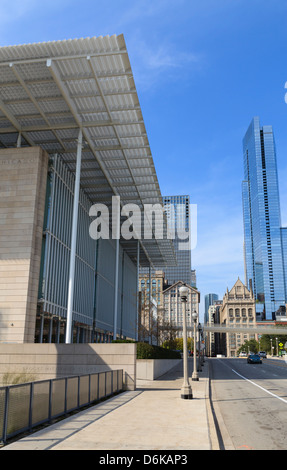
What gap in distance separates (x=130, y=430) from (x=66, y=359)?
1256cm

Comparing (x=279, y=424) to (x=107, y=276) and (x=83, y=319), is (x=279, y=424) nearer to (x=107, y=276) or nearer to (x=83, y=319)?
(x=83, y=319)

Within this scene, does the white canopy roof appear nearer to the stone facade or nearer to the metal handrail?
the stone facade

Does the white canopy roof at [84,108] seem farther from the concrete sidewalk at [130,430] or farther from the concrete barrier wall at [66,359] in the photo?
the concrete sidewalk at [130,430]

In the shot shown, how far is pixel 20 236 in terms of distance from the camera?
26.4m

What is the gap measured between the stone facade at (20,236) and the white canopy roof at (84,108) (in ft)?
7.55

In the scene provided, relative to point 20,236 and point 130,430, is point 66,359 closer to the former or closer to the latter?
point 20,236

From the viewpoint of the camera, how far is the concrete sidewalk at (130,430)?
8.13m

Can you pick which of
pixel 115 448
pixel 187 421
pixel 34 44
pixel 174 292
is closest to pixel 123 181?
pixel 34 44

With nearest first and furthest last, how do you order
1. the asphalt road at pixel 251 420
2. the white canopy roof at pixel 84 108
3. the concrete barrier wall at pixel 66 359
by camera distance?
the asphalt road at pixel 251 420, the concrete barrier wall at pixel 66 359, the white canopy roof at pixel 84 108

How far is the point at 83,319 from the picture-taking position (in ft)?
121

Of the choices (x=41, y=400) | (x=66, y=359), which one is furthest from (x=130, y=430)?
(x=66, y=359)

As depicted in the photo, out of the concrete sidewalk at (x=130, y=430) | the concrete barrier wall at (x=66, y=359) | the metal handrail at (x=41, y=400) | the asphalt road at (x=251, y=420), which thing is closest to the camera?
the concrete sidewalk at (x=130, y=430)

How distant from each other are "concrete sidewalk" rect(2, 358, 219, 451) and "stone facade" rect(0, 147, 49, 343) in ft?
40.2

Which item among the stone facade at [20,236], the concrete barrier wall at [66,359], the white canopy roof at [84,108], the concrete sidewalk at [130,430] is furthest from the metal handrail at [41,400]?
the white canopy roof at [84,108]
